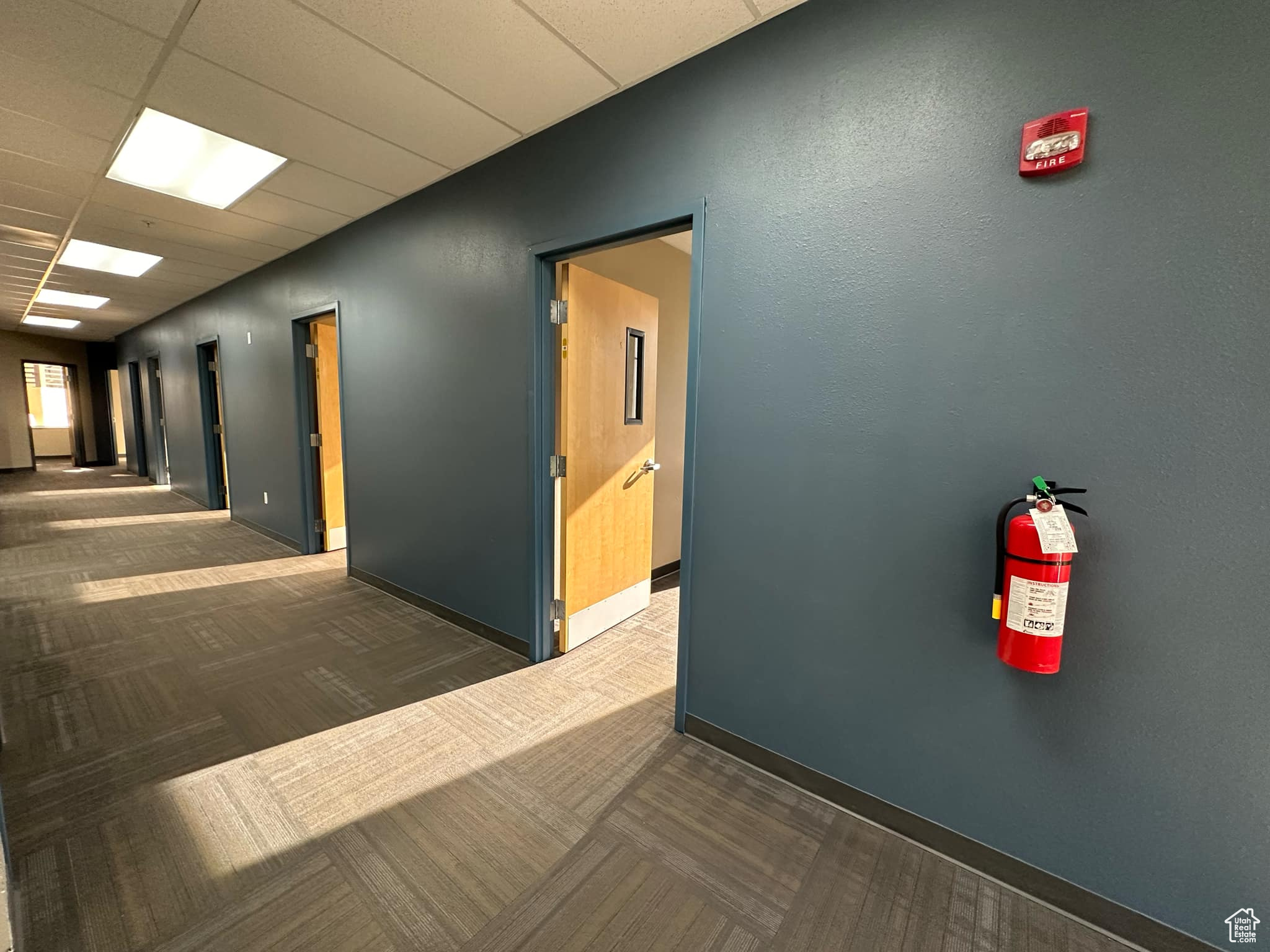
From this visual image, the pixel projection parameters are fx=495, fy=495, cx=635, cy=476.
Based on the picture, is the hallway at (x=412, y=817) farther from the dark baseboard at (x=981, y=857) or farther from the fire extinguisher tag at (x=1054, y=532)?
the fire extinguisher tag at (x=1054, y=532)

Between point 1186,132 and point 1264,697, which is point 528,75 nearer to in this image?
point 1186,132

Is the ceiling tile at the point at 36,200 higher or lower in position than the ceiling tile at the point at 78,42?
lower

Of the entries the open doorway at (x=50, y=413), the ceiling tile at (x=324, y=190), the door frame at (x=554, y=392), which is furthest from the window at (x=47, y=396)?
the door frame at (x=554, y=392)

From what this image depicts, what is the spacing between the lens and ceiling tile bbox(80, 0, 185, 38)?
1.46 metres

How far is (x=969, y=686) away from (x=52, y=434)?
1641cm

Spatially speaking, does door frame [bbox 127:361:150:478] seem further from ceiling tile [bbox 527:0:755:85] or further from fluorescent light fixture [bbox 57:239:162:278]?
ceiling tile [bbox 527:0:755:85]

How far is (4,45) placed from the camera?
1.63 metres

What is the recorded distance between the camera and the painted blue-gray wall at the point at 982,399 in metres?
1.05

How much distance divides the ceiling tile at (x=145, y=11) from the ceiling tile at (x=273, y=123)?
114 millimetres

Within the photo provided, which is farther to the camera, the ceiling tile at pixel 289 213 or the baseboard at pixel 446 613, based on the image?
the ceiling tile at pixel 289 213

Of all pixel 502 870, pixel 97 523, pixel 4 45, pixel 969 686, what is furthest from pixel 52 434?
pixel 969 686

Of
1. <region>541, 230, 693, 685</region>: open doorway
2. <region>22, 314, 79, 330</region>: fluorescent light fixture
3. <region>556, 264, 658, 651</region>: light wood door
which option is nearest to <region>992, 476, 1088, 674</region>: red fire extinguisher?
<region>541, 230, 693, 685</region>: open doorway

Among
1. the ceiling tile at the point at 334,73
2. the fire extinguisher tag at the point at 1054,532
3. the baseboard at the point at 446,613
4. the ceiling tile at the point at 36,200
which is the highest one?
the ceiling tile at the point at 334,73

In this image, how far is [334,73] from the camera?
69.2 inches
